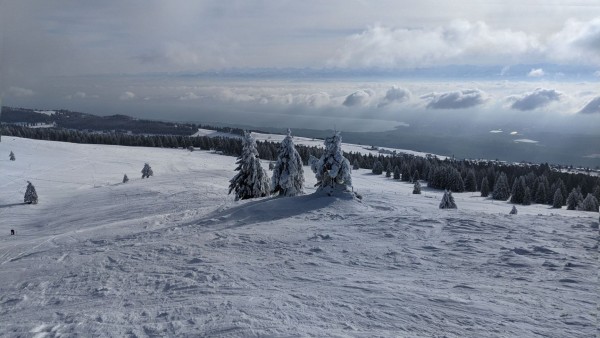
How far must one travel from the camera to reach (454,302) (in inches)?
388

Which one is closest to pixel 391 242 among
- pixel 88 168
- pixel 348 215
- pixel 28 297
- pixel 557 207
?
pixel 348 215

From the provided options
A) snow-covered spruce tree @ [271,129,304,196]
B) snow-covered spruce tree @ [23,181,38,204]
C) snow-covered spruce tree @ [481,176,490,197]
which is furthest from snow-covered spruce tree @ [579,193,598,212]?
snow-covered spruce tree @ [23,181,38,204]

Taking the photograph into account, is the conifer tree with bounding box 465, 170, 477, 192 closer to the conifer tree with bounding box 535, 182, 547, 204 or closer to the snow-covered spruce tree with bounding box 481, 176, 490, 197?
the snow-covered spruce tree with bounding box 481, 176, 490, 197

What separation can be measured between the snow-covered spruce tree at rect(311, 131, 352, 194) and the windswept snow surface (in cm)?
186

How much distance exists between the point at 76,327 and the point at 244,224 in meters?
12.6

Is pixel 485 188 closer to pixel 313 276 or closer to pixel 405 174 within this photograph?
pixel 405 174

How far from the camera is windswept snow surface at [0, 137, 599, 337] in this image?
8.89 meters

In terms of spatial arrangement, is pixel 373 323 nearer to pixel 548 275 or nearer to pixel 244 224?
pixel 548 275

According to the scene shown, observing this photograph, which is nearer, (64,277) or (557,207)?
(64,277)

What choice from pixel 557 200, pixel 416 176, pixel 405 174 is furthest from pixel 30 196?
pixel 557 200

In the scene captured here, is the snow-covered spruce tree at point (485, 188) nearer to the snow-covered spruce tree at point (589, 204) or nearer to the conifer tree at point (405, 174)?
the conifer tree at point (405, 174)

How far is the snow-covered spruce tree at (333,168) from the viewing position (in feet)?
85.9

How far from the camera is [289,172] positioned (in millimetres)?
31359

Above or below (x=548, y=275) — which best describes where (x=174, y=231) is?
below
